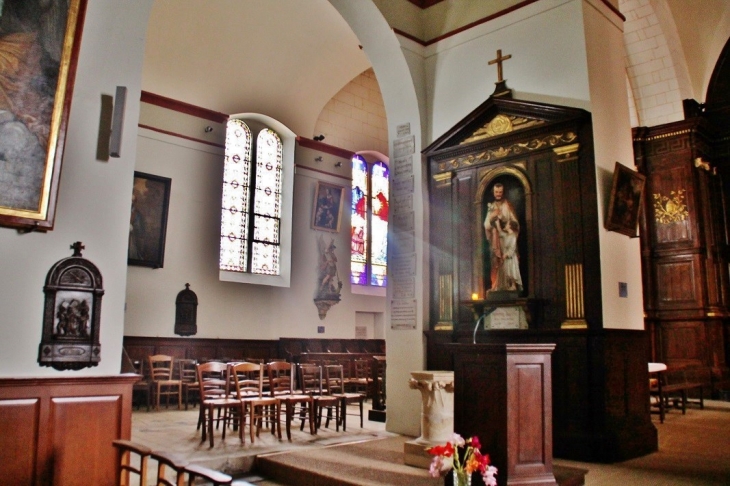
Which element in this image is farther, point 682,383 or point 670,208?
point 670,208

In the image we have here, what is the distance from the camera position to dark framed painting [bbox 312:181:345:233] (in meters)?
12.8

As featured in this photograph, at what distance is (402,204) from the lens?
24.9 ft

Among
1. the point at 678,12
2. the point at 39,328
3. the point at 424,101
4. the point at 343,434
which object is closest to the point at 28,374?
the point at 39,328

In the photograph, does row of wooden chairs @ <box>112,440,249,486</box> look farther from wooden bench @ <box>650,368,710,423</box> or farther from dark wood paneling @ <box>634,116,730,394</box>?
Answer: dark wood paneling @ <box>634,116,730,394</box>

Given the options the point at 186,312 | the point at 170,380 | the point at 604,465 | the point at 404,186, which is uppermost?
the point at 404,186

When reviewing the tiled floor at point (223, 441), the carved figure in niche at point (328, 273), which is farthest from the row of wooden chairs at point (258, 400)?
the carved figure in niche at point (328, 273)

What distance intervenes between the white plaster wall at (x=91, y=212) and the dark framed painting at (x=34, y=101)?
16 cm

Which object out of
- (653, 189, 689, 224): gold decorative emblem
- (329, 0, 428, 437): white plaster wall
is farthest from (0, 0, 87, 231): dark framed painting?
(653, 189, 689, 224): gold decorative emblem

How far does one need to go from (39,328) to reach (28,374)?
29 centimetres

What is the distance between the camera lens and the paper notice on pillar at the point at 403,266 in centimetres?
732

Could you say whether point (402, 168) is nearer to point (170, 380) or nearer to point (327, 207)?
point (170, 380)

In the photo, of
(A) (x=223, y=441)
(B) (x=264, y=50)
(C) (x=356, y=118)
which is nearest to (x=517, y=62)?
(A) (x=223, y=441)

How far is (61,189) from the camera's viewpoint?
4191 mm

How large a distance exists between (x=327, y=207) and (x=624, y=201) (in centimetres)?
755
